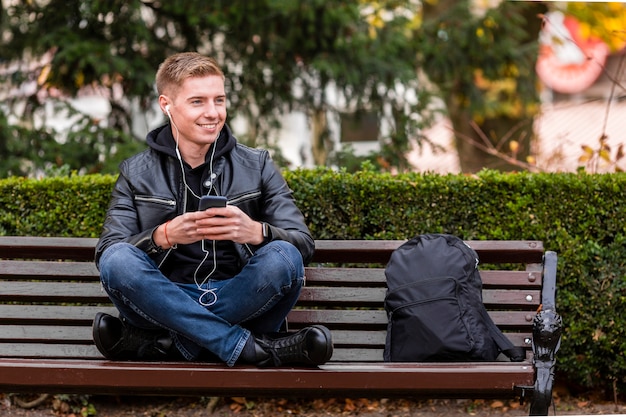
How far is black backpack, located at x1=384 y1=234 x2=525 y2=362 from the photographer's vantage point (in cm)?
360

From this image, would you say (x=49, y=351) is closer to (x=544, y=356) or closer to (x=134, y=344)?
(x=134, y=344)

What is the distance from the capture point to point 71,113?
23.1ft

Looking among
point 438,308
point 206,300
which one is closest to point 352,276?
point 438,308

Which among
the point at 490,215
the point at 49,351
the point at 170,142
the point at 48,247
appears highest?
the point at 170,142

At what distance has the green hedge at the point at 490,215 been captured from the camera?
452cm

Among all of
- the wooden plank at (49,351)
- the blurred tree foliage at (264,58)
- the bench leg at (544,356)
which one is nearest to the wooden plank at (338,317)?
the bench leg at (544,356)

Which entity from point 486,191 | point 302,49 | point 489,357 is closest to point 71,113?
point 302,49

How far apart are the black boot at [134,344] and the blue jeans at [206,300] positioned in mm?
65

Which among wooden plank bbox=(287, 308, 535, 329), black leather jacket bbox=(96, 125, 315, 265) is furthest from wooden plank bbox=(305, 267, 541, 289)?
black leather jacket bbox=(96, 125, 315, 265)

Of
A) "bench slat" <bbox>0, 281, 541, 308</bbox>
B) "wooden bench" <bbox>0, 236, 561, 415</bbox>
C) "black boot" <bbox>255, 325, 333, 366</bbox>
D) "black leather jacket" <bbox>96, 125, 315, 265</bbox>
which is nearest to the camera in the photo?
"black boot" <bbox>255, 325, 333, 366</bbox>

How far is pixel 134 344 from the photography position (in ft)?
11.8

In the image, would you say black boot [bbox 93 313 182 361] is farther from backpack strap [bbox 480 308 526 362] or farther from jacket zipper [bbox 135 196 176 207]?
backpack strap [bbox 480 308 526 362]

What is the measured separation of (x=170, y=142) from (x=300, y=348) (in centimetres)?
114

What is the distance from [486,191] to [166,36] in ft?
14.2
